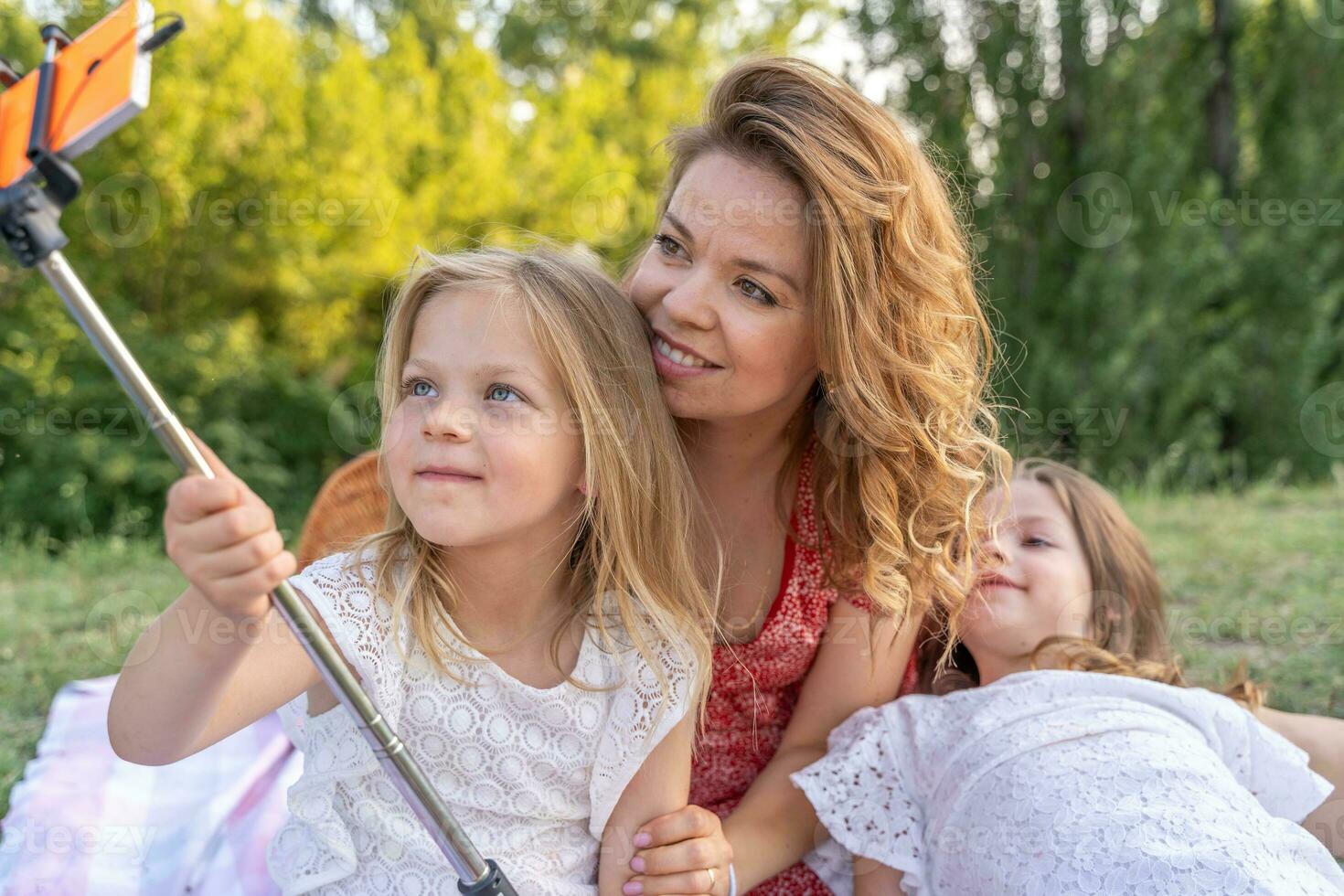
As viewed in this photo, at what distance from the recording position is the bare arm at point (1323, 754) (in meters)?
2.15

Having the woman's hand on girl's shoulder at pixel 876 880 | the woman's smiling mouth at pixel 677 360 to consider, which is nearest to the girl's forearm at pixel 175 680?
the woman's smiling mouth at pixel 677 360

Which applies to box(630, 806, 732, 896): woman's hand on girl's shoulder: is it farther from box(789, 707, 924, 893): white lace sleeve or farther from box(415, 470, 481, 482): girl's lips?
box(415, 470, 481, 482): girl's lips

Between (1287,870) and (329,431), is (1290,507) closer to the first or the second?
(1287,870)

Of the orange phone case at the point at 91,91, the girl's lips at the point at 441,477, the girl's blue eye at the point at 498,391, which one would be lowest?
the girl's lips at the point at 441,477

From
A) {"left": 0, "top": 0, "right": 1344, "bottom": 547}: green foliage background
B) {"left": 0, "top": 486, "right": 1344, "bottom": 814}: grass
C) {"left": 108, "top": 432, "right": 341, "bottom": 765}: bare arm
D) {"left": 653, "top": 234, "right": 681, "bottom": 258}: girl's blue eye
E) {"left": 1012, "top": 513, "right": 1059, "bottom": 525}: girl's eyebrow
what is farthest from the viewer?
{"left": 0, "top": 0, "right": 1344, "bottom": 547}: green foliage background

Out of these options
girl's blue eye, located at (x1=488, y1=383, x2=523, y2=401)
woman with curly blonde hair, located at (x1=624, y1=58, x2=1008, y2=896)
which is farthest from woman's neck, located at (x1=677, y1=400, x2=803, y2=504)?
girl's blue eye, located at (x1=488, y1=383, x2=523, y2=401)

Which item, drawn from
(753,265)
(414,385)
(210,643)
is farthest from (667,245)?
(210,643)

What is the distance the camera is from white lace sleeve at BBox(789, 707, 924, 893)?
6.64 ft

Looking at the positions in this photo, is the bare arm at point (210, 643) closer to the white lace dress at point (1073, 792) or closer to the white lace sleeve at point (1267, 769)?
the white lace dress at point (1073, 792)

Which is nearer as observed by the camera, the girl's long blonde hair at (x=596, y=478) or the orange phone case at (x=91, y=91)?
the orange phone case at (x=91, y=91)

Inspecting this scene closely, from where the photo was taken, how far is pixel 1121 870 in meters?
1.67

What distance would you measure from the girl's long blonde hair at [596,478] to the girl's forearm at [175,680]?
1.18ft

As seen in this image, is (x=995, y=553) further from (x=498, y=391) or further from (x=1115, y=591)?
(x=498, y=391)

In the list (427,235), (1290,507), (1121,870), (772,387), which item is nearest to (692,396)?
(772,387)
